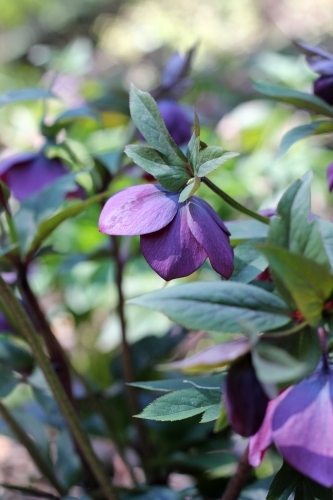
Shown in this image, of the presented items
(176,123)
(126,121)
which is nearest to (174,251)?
(176,123)

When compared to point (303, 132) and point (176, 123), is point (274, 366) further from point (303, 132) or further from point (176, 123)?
point (176, 123)

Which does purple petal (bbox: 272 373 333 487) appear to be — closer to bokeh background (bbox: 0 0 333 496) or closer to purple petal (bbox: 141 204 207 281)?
purple petal (bbox: 141 204 207 281)

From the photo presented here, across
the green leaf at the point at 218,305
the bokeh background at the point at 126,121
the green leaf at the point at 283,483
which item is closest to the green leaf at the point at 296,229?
the green leaf at the point at 218,305

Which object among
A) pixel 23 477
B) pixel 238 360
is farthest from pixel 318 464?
pixel 23 477

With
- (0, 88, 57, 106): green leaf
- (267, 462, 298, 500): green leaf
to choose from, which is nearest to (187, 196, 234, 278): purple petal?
(267, 462, 298, 500): green leaf

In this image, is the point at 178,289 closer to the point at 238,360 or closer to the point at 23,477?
the point at 238,360

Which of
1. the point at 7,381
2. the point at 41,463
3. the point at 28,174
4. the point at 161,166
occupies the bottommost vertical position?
the point at 41,463
